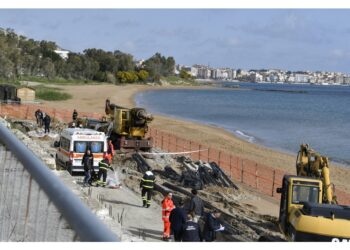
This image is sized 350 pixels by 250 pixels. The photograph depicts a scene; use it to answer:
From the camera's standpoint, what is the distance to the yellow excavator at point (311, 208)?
11.9 meters

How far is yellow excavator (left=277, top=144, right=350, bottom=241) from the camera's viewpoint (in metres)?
11.9

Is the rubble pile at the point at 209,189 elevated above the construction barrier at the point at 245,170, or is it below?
above

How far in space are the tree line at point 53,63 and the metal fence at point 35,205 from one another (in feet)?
327

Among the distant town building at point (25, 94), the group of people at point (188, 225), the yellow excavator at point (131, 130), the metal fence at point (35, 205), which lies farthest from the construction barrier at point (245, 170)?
the distant town building at point (25, 94)

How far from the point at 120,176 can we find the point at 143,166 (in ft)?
11.2

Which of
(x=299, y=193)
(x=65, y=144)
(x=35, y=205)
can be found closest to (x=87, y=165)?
(x=65, y=144)

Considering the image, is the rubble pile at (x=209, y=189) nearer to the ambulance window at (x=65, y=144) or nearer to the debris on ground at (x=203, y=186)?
the debris on ground at (x=203, y=186)

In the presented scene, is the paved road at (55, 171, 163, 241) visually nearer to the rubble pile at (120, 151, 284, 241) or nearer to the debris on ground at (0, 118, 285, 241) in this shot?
the debris on ground at (0, 118, 285, 241)

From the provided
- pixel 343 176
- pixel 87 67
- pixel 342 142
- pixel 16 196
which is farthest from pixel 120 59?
pixel 16 196

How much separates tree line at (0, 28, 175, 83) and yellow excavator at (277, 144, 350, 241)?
8919 cm

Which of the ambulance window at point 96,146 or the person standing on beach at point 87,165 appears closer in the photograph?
the person standing on beach at point 87,165

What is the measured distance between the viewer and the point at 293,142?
52.0m

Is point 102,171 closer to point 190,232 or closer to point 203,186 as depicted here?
point 203,186

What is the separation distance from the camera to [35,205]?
9.68ft
